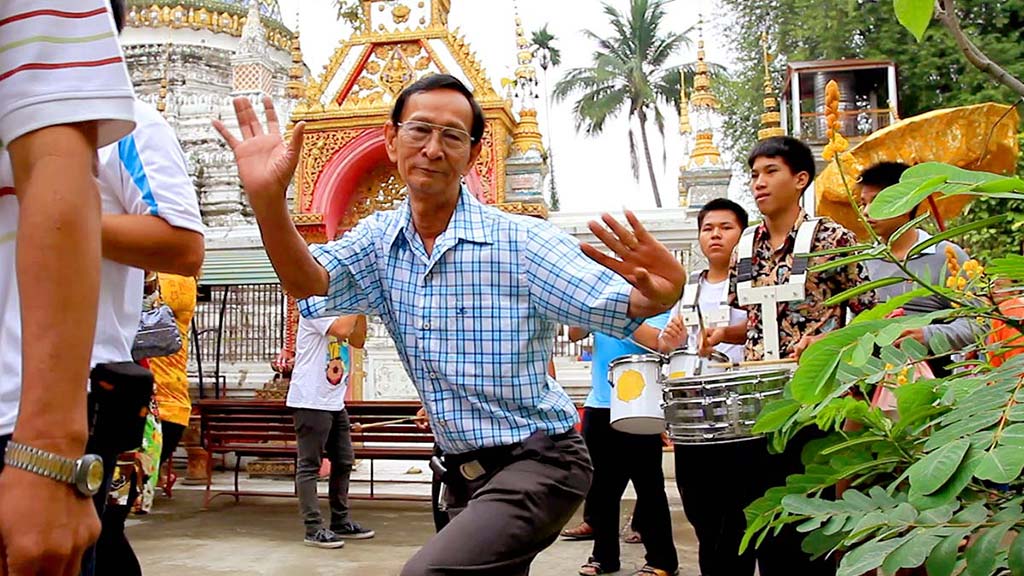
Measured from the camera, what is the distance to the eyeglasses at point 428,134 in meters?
2.88

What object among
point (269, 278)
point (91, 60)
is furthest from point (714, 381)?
point (269, 278)

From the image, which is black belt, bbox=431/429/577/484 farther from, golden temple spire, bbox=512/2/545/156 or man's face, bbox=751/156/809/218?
golden temple spire, bbox=512/2/545/156

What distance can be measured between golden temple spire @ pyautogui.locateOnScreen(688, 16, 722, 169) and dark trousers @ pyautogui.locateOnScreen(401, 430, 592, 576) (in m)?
8.95

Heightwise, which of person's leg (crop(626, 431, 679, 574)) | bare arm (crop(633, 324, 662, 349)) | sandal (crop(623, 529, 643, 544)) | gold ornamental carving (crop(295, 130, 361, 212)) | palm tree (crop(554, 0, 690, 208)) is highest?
palm tree (crop(554, 0, 690, 208))

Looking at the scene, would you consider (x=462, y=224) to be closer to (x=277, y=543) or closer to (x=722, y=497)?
(x=722, y=497)

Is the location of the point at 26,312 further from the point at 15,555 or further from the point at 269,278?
the point at 269,278

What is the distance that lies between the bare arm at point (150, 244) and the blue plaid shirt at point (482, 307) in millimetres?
786

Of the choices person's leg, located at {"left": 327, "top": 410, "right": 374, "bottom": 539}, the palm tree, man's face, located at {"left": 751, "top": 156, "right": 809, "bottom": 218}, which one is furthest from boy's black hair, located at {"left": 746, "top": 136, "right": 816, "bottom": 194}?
the palm tree

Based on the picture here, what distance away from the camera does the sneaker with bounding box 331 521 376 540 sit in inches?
262

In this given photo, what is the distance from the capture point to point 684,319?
4531mm

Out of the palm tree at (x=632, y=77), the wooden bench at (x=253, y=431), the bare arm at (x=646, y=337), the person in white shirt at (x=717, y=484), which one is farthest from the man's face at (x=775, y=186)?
the palm tree at (x=632, y=77)

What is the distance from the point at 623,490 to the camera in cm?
538

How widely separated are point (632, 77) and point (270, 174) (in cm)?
3407

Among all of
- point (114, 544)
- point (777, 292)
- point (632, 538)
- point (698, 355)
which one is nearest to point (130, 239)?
point (114, 544)
